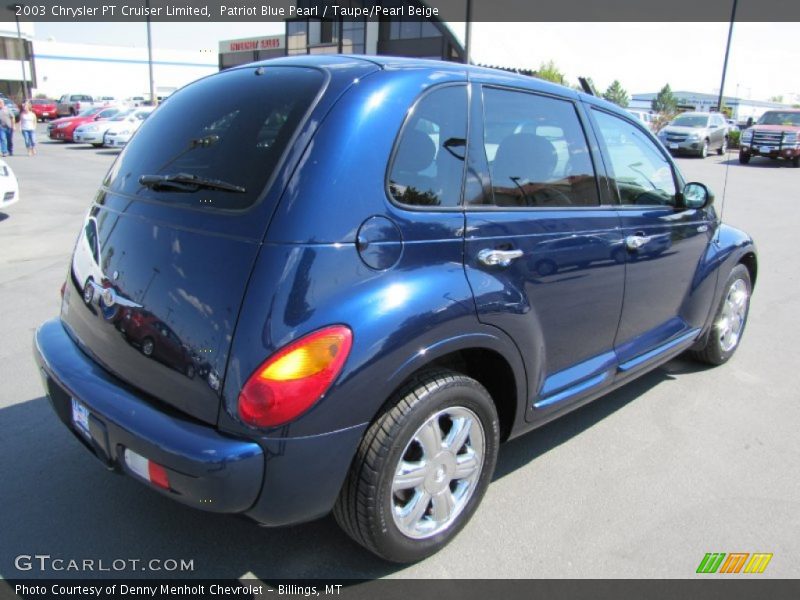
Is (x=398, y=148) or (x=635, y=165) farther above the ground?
(x=398, y=148)

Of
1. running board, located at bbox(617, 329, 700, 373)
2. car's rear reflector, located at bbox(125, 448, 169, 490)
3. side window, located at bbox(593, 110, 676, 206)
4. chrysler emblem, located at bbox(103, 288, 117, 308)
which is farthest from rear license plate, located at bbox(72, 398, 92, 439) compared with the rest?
side window, located at bbox(593, 110, 676, 206)

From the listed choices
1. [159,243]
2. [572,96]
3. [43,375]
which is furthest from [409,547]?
[572,96]

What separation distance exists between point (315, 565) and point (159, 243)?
1.39 metres

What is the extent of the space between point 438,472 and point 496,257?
2.92 feet

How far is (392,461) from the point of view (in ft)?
7.32

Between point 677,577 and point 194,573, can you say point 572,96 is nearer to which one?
point 677,577

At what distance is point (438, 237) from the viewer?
2.37 meters

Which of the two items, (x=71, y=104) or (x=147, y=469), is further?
(x=71, y=104)

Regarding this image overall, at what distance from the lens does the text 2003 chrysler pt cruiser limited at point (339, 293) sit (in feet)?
6.66

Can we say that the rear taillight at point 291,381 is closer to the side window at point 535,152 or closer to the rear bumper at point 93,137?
the side window at point 535,152

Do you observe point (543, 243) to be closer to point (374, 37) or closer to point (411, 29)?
point (411, 29)

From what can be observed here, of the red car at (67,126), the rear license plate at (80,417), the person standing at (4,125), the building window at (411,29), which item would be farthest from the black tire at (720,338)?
the building window at (411,29)

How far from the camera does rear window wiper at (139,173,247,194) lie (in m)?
2.28

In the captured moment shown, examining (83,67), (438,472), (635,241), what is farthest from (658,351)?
(83,67)
